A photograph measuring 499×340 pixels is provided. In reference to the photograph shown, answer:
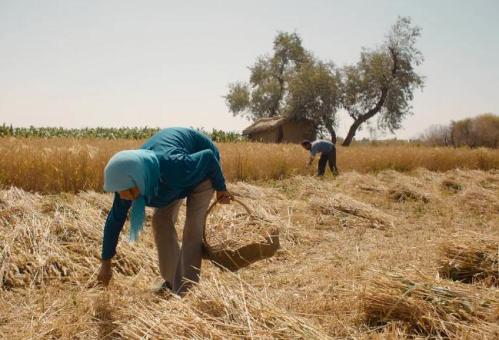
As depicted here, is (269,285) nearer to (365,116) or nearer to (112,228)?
(112,228)

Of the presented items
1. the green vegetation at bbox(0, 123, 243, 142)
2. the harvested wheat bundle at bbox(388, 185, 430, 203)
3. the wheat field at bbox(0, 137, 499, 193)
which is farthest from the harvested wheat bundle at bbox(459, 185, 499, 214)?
the green vegetation at bbox(0, 123, 243, 142)

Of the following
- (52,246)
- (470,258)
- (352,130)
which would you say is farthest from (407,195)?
(352,130)

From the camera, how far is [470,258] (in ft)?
11.2

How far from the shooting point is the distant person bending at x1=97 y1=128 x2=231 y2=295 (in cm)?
237

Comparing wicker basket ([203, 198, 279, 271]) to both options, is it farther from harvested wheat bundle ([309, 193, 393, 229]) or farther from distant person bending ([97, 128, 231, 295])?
harvested wheat bundle ([309, 193, 393, 229])

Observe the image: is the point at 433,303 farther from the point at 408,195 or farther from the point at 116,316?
the point at 408,195

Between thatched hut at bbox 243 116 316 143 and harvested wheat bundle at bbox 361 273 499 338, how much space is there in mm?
26286

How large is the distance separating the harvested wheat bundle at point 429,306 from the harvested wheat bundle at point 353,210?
3.24 metres

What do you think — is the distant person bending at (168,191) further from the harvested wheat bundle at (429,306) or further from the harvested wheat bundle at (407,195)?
the harvested wheat bundle at (407,195)

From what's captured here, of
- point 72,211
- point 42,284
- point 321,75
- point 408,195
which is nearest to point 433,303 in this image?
point 42,284

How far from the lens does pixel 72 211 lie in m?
4.52

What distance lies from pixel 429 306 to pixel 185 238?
5.33ft

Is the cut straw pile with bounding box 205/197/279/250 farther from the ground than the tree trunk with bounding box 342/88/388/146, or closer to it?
closer to it

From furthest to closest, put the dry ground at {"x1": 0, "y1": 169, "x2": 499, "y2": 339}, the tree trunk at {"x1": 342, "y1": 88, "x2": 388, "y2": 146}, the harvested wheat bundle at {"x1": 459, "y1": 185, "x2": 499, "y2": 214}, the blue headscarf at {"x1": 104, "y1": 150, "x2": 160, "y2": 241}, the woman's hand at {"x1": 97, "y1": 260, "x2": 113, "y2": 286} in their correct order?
1. the tree trunk at {"x1": 342, "y1": 88, "x2": 388, "y2": 146}
2. the harvested wheat bundle at {"x1": 459, "y1": 185, "x2": 499, "y2": 214}
3. the woman's hand at {"x1": 97, "y1": 260, "x2": 113, "y2": 286}
4. the blue headscarf at {"x1": 104, "y1": 150, "x2": 160, "y2": 241}
5. the dry ground at {"x1": 0, "y1": 169, "x2": 499, "y2": 339}
